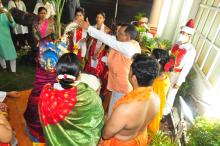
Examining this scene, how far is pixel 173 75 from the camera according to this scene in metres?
4.02

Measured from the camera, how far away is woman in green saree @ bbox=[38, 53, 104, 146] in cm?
195

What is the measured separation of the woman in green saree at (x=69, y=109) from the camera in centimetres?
195

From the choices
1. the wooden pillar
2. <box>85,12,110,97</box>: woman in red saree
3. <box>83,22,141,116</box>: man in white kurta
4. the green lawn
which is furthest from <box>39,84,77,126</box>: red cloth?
the wooden pillar

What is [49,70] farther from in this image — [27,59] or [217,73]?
[27,59]

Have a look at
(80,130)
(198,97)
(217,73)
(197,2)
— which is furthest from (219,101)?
(197,2)

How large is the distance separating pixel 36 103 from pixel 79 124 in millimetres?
1174

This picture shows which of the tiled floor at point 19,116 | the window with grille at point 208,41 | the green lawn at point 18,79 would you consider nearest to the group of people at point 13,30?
the green lawn at point 18,79

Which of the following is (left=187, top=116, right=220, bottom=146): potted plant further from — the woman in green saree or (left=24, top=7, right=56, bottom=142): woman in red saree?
(left=24, top=7, right=56, bottom=142): woman in red saree

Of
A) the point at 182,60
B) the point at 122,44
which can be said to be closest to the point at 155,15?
the point at 182,60

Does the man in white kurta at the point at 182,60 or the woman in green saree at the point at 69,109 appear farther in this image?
the man in white kurta at the point at 182,60

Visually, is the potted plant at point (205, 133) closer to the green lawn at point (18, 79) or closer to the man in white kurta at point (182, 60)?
the man in white kurta at point (182, 60)

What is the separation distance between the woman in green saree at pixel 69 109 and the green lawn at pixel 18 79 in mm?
2698

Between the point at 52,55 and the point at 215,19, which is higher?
the point at 215,19

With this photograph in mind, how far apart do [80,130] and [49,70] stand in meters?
1.10
